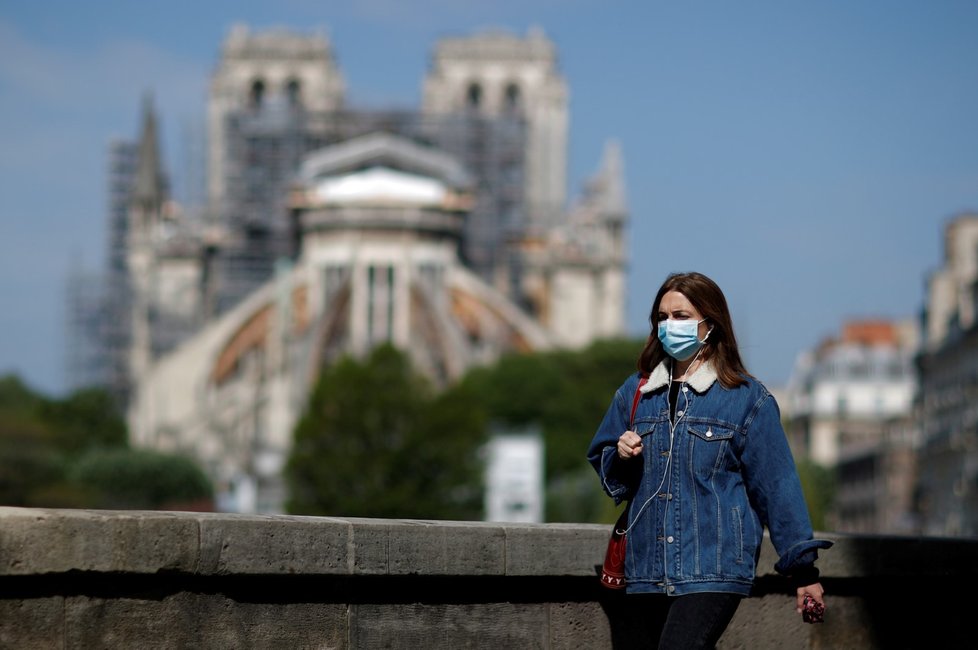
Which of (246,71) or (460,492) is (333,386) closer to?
(460,492)

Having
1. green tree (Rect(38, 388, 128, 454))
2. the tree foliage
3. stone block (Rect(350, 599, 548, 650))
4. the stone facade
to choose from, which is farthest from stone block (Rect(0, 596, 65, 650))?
green tree (Rect(38, 388, 128, 454))

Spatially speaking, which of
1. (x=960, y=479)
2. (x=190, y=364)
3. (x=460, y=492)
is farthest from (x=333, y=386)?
(x=190, y=364)

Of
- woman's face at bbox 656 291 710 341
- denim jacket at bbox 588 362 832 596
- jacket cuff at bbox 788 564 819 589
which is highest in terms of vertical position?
woman's face at bbox 656 291 710 341

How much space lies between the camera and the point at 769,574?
11.5 m

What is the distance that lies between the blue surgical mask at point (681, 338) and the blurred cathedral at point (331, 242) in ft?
371

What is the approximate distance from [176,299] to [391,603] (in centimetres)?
13477

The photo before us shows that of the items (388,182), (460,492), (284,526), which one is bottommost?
(460,492)

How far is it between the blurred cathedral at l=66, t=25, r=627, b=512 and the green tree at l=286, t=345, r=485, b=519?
121 feet

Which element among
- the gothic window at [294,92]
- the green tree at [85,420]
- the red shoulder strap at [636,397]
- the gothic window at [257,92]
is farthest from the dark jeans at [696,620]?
the gothic window at [257,92]

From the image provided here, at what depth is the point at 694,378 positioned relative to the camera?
8742 millimetres

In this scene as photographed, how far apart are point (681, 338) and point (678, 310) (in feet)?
0.52

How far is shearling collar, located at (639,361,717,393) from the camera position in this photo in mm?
8727

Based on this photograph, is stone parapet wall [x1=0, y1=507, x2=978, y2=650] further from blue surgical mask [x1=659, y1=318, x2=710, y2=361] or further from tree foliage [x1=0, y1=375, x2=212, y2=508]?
tree foliage [x1=0, y1=375, x2=212, y2=508]

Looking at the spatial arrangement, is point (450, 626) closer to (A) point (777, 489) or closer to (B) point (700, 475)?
(B) point (700, 475)
